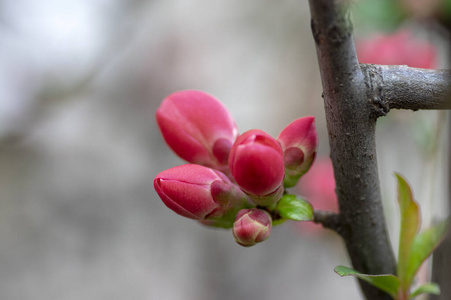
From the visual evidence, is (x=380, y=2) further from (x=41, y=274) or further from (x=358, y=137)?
(x=41, y=274)

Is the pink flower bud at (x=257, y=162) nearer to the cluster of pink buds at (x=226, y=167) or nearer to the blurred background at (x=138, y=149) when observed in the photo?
the cluster of pink buds at (x=226, y=167)

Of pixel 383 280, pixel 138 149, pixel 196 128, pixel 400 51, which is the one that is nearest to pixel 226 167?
pixel 196 128

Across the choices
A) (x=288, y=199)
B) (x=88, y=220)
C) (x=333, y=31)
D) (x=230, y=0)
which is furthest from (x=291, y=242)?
(x=333, y=31)

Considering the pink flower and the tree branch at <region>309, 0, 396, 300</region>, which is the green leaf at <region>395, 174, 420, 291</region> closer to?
the tree branch at <region>309, 0, 396, 300</region>

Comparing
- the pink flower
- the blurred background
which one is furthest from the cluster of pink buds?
the blurred background

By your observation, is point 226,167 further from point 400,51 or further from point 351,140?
point 400,51
